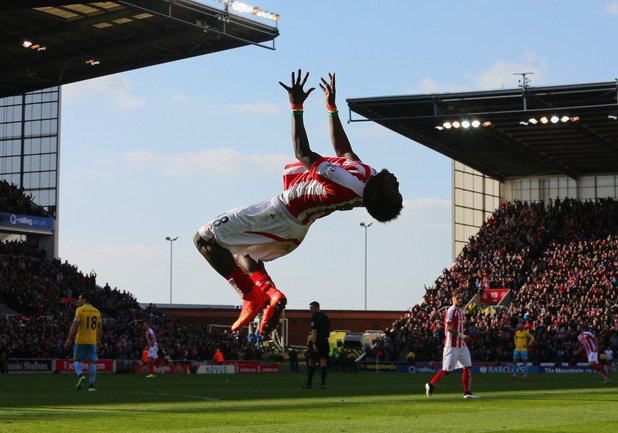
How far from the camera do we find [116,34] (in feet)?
142

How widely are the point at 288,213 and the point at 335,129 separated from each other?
740 mm

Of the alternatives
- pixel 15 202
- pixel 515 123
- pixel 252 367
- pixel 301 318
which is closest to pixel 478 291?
pixel 515 123

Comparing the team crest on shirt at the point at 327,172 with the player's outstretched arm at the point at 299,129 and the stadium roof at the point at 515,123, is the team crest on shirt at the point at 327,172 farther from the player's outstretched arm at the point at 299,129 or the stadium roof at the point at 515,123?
the stadium roof at the point at 515,123

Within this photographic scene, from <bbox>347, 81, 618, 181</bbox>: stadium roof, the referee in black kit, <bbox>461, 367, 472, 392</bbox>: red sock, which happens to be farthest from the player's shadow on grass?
<bbox>347, 81, 618, 181</bbox>: stadium roof

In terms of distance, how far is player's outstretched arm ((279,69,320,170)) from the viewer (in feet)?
24.2

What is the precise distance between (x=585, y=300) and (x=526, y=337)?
56.0 ft

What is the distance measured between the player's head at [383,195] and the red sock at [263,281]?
84cm

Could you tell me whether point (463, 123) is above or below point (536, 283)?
above

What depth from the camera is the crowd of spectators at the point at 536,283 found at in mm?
47719

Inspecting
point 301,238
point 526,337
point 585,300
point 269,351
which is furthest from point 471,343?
point 301,238

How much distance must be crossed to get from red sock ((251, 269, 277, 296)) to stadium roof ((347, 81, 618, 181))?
4040cm

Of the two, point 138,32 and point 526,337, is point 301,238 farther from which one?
point 138,32

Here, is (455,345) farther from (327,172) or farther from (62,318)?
(62,318)

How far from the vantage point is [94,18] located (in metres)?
41.4
